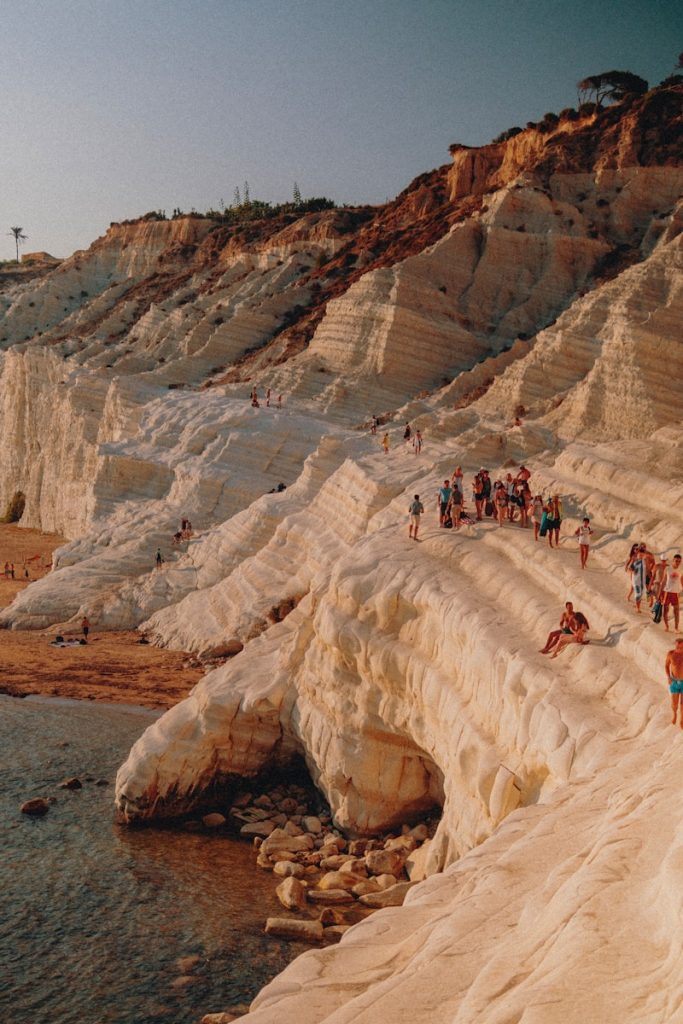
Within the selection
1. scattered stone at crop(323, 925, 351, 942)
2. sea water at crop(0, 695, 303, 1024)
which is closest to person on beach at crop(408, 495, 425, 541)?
sea water at crop(0, 695, 303, 1024)

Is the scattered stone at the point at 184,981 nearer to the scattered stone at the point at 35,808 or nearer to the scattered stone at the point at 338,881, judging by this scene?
the scattered stone at the point at 338,881

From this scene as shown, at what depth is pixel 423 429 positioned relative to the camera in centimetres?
3462

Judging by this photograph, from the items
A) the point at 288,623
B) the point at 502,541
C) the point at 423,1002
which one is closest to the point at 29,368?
the point at 288,623

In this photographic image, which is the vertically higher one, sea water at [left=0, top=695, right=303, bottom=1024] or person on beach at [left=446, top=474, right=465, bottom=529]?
person on beach at [left=446, top=474, right=465, bottom=529]

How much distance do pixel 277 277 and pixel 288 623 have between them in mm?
43800

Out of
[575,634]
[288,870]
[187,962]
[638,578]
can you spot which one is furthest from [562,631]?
[187,962]

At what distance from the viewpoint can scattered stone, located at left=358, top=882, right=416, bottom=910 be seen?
14.8 metres

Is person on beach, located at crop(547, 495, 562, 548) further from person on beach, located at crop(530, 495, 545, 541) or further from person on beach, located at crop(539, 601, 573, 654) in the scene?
person on beach, located at crop(539, 601, 573, 654)

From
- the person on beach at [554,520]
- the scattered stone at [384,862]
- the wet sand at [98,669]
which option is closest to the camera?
the scattered stone at [384,862]

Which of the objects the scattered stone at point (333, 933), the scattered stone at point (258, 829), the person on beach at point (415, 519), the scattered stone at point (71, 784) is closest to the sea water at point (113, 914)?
the scattered stone at point (71, 784)

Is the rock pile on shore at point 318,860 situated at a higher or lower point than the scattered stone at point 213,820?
higher

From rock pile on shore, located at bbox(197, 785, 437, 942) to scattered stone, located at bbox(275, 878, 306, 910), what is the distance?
0.05 feet

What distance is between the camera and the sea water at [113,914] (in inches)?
523

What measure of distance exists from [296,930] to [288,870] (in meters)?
1.96
